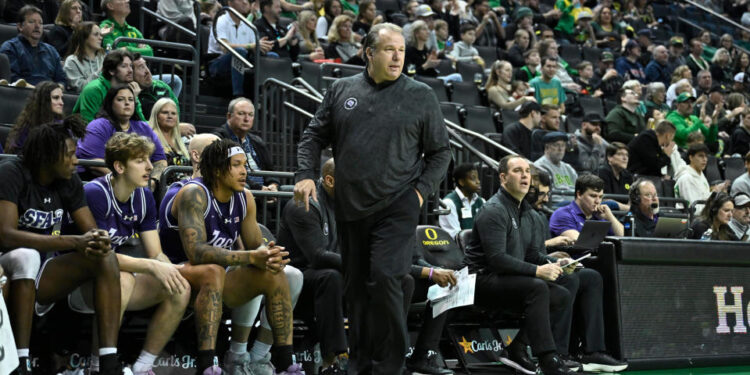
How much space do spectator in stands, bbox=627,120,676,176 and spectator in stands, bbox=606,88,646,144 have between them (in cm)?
89

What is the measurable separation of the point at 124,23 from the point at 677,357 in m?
6.44

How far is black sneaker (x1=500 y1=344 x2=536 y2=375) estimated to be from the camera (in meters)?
7.31

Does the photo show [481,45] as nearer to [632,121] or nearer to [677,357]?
[632,121]

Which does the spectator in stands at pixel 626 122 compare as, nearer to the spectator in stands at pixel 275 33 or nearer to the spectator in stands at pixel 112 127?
the spectator in stands at pixel 275 33

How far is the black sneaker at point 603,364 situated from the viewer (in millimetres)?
7332

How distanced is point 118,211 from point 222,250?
668 mm

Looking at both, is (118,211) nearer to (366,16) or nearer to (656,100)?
(366,16)

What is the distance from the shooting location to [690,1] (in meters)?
22.5

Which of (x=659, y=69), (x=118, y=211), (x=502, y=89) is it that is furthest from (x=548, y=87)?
(x=118, y=211)

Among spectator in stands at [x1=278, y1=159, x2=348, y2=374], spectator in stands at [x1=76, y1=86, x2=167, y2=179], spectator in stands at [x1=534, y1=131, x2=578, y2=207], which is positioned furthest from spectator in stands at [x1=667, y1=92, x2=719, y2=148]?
spectator in stands at [x1=76, y1=86, x2=167, y2=179]

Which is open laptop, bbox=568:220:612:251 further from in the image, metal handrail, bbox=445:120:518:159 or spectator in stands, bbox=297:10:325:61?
spectator in stands, bbox=297:10:325:61

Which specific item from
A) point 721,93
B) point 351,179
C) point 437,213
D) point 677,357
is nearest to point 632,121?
point 721,93

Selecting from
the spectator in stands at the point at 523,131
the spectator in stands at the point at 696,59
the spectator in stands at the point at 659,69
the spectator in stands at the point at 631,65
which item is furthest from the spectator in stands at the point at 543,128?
the spectator in stands at the point at 696,59

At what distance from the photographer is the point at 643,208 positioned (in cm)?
977
